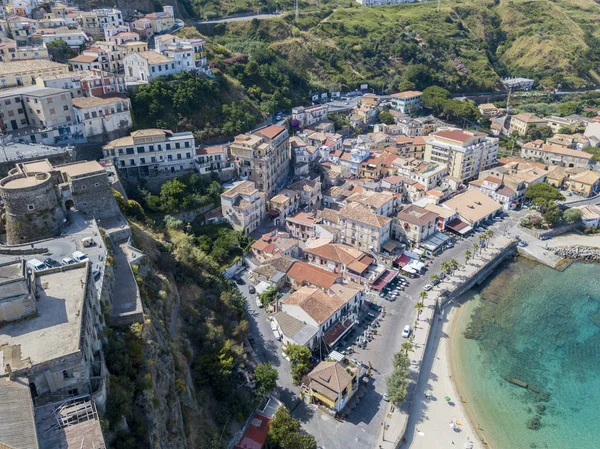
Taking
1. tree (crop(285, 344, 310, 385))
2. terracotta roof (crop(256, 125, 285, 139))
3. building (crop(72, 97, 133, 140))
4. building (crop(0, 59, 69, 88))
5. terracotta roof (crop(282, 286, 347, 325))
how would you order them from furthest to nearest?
terracotta roof (crop(256, 125, 285, 139))
building (crop(0, 59, 69, 88))
building (crop(72, 97, 133, 140))
terracotta roof (crop(282, 286, 347, 325))
tree (crop(285, 344, 310, 385))

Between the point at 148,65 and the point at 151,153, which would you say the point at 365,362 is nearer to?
the point at 151,153

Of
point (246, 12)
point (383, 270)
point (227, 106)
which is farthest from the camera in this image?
point (246, 12)

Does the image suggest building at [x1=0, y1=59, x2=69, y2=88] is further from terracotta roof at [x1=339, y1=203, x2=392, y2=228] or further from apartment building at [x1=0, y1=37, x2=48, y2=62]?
terracotta roof at [x1=339, y1=203, x2=392, y2=228]

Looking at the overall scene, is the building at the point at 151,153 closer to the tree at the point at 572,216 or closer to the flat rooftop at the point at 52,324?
the flat rooftop at the point at 52,324

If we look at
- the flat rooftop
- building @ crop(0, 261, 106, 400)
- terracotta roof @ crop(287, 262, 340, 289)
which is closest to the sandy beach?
terracotta roof @ crop(287, 262, 340, 289)

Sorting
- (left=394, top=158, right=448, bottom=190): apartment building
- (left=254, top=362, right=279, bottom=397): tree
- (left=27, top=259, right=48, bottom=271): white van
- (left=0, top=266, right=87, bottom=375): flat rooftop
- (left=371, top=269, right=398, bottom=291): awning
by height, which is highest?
(left=0, top=266, right=87, bottom=375): flat rooftop

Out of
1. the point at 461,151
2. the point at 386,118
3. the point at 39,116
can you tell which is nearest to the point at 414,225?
the point at 461,151

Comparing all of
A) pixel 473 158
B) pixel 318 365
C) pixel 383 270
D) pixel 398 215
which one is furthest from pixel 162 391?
pixel 473 158

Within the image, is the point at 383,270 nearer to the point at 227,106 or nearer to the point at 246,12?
the point at 227,106
